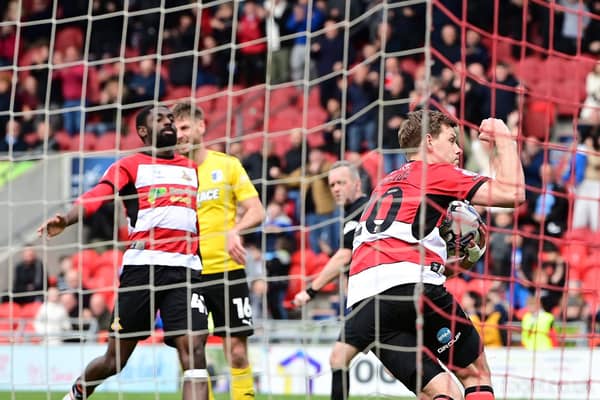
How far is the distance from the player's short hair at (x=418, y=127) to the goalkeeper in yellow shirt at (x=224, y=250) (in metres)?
2.13

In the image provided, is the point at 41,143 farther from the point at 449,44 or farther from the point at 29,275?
the point at 449,44

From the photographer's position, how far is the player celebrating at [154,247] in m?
7.52

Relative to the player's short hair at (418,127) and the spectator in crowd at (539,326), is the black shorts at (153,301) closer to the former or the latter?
the player's short hair at (418,127)

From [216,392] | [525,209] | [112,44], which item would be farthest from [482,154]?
[112,44]

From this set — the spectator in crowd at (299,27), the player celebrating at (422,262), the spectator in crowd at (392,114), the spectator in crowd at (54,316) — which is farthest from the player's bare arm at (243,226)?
the spectator in crowd at (299,27)

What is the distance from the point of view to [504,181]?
5973 mm

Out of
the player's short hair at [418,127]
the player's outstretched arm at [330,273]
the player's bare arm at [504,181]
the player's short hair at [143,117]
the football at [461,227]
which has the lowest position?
the player's outstretched arm at [330,273]

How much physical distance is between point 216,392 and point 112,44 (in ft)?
24.9

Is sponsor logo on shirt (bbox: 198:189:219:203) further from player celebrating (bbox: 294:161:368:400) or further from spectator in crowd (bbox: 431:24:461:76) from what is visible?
spectator in crowd (bbox: 431:24:461:76)

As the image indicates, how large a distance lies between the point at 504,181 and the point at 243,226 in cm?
260

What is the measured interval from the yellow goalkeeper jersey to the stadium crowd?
393cm

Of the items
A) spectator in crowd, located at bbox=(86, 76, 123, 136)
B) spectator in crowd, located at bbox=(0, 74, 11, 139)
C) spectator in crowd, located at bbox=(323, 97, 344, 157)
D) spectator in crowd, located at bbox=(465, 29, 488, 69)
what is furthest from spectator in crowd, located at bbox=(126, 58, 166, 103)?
spectator in crowd, located at bbox=(465, 29, 488, 69)

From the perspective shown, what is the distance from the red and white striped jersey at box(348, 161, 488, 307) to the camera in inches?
245

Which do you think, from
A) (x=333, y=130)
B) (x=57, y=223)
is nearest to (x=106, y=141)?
(x=333, y=130)
